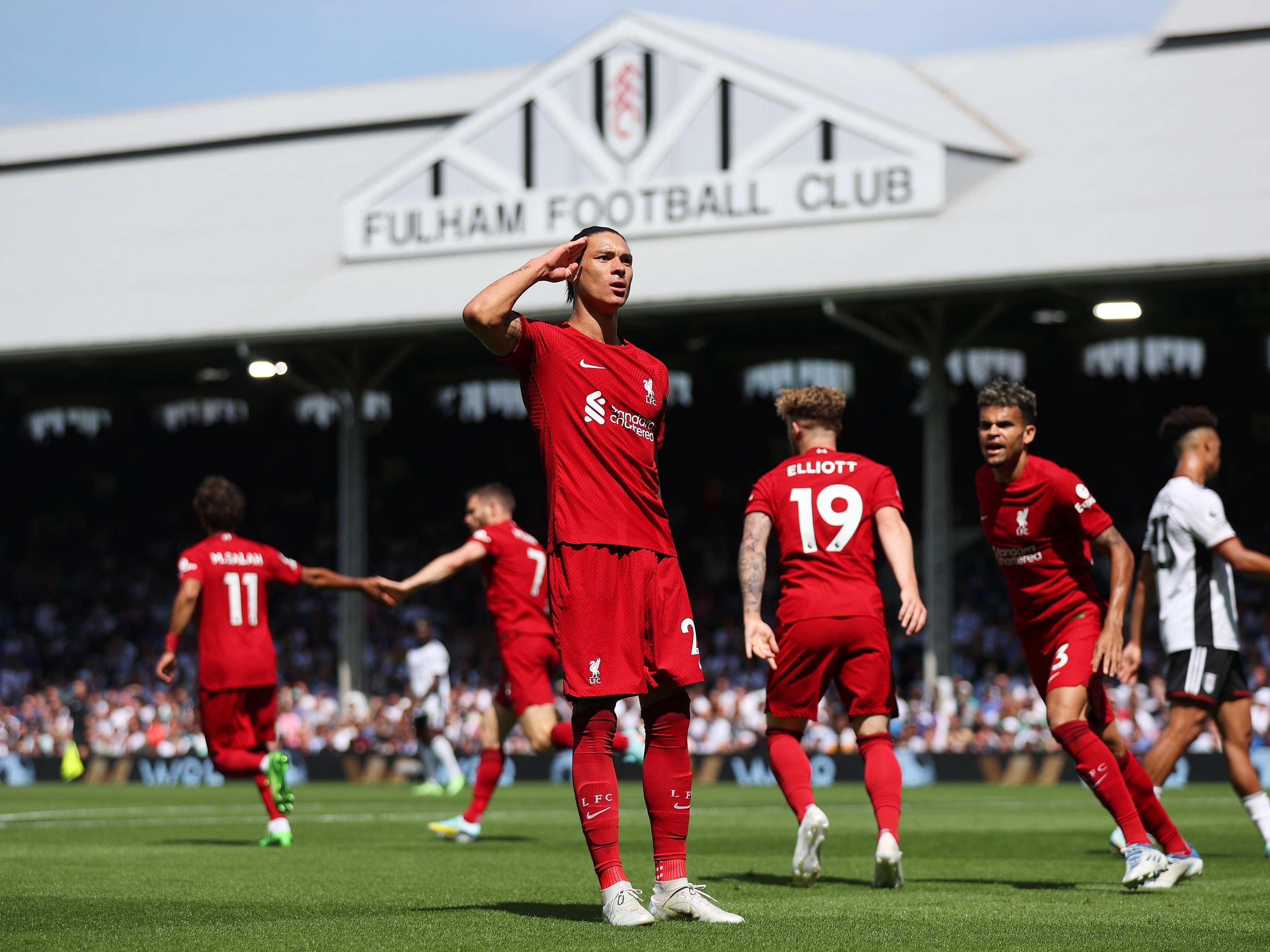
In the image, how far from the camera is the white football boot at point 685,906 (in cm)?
574

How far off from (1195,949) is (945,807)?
32.0ft

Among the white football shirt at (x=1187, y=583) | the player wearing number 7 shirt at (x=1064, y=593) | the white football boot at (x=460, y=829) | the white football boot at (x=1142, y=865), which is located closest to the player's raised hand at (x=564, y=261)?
the player wearing number 7 shirt at (x=1064, y=593)

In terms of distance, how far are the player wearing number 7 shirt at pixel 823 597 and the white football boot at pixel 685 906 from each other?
5.61ft

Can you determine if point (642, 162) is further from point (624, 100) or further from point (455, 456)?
point (455, 456)

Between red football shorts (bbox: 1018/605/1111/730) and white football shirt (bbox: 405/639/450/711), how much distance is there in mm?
14076

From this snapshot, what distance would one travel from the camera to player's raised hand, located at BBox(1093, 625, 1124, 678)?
7246mm

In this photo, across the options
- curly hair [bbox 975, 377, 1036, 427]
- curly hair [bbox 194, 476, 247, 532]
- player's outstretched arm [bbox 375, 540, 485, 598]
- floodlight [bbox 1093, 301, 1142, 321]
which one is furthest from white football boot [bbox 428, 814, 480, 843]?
floodlight [bbox 1093, 301, 1142, 321]

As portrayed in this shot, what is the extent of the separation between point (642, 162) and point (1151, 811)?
19.7 meters

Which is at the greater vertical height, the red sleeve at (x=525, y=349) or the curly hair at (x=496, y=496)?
the red sleeve at (x=525, y=349)

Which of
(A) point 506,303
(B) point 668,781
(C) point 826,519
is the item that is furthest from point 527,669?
(A) point 506,303

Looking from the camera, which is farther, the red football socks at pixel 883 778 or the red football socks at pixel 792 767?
the red football socks at pixel 792 767

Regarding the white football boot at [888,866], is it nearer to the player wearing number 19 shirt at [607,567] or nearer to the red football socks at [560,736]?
the player wearing number 19 shirt at [607,567]

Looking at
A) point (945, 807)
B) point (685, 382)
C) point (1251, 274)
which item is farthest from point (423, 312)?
point (945, 807)

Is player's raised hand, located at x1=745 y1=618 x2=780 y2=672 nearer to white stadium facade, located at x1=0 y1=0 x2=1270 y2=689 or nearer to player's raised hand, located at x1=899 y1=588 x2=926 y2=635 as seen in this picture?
player's raised hand, located at x1=899 y1=588 x2=926 y2=635
